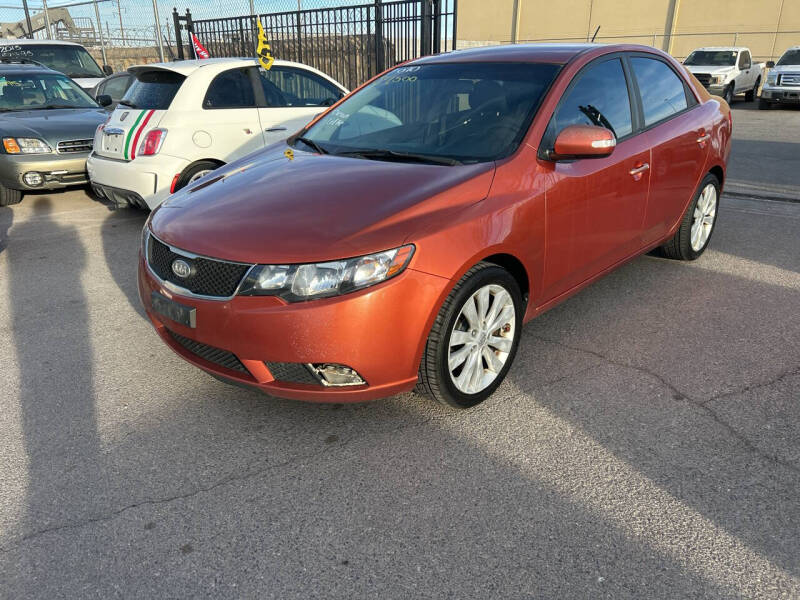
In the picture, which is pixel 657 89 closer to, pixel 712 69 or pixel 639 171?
pixel 639 171

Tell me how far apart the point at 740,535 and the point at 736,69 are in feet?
68.8

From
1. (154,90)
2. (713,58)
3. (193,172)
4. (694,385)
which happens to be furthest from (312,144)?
(713,58)

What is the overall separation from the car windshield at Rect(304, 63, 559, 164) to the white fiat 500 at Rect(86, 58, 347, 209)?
7.91 ft

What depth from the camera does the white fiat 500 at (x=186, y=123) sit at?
6.04 metres

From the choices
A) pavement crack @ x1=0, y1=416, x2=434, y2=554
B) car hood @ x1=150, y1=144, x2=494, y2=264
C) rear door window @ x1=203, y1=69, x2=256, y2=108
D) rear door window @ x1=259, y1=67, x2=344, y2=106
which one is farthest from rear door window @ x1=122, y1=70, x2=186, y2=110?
pavement crack @ x1=0, y1=416, x2=434, y2=554

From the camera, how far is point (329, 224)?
2703 mm

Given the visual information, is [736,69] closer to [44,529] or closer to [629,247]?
[629,247]

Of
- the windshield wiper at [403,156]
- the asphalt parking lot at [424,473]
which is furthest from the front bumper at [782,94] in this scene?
the windshield wiper at [403,156]

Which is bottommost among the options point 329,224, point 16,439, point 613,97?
point 16,439

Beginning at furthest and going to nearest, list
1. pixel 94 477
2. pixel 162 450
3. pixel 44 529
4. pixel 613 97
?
pixel 613 97 < pixel 162 450 < pixel 94 477 < pixel 44 529

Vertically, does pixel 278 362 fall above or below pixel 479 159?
below

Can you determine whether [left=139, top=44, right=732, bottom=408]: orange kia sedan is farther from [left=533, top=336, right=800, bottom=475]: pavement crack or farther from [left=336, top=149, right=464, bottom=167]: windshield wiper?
[left=533, top=336, right=800, bottom=475]: pavement crack

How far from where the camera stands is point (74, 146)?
7.40 metres

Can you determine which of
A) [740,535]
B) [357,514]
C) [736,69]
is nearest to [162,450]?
[357,514]
